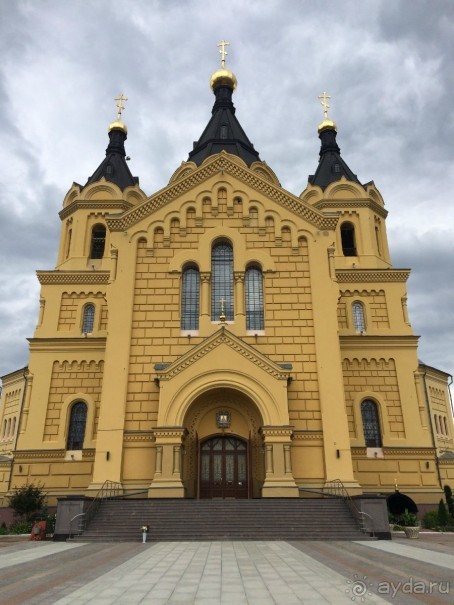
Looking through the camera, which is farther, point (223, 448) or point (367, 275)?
point (367, 275)

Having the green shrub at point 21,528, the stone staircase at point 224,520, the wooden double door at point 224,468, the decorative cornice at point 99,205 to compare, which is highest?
the decorative cornice at point 99,205

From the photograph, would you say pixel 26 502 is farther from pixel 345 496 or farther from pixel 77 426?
pixel 345 496

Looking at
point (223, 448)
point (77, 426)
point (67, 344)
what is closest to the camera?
point (223, 448)

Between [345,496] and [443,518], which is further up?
[345,496]

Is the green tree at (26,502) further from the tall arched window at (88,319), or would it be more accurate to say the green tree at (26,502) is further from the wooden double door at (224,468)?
the tall arched window at (88,319)

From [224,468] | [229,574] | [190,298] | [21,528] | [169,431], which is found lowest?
[229,574]

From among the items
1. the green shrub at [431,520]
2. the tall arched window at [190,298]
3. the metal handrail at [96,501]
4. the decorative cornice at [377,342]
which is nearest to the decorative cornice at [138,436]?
the metal handrail at [96,501]

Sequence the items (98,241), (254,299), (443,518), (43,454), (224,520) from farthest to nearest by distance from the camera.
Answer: (98,241) → (43,454) → (254,299) → (443,518) → (224,520)

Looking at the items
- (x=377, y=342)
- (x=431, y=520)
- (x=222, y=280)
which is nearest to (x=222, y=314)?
(x=222, y=280)

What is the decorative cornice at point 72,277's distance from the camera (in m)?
27.8

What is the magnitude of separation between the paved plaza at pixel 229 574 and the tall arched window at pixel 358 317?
1450 centimetres

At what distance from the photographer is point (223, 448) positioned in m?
21.5

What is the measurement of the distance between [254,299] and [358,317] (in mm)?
7541

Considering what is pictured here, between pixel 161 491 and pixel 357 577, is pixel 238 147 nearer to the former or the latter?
pixel 161 491
